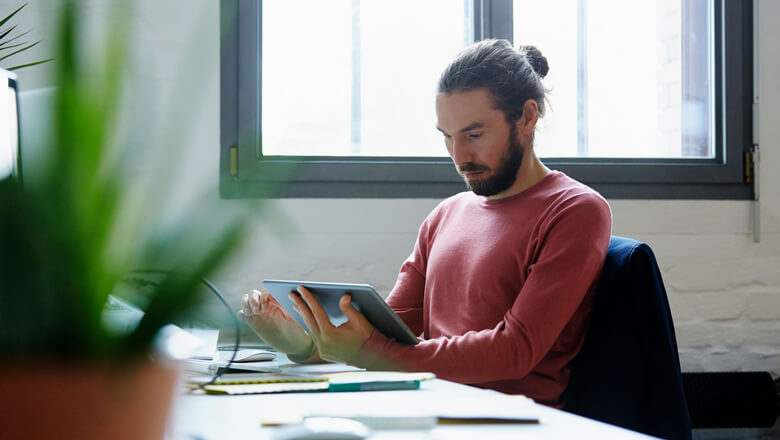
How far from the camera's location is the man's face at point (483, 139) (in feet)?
4.98

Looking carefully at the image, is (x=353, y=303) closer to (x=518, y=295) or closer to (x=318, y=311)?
(x=318, y=311)

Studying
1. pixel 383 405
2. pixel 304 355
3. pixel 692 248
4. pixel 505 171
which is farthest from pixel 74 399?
pixel 692 248

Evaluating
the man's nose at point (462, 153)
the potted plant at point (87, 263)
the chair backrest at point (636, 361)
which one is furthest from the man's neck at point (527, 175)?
the potted plant at point (87, 263)

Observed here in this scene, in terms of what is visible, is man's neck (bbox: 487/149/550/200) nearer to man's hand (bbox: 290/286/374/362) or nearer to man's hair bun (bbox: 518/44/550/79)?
man's hair bun (bbox: 518/44/550/79)

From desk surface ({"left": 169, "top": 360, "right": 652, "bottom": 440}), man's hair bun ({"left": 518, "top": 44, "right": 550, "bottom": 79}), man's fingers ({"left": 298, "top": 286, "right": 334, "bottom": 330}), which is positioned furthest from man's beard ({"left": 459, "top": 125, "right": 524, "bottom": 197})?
desk surface ({"left": 169, "top": 360, "right": 652, "bottom": 440})

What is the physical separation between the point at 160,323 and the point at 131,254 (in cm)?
4

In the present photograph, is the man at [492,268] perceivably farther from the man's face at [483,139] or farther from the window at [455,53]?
the window at [455,53]

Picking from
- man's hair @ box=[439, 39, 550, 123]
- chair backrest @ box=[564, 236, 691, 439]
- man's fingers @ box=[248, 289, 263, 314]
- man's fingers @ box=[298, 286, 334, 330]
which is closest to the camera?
chair backrest @ box=[564, 236, 691, 439]

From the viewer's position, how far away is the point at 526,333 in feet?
4.12

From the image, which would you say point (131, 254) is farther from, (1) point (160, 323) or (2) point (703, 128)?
(2) point (703, 128)

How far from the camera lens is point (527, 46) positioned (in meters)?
1.62

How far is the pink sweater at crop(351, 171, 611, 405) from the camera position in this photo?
1257 mm

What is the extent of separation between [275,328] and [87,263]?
1.02 metres

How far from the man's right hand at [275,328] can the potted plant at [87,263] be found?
94cm
